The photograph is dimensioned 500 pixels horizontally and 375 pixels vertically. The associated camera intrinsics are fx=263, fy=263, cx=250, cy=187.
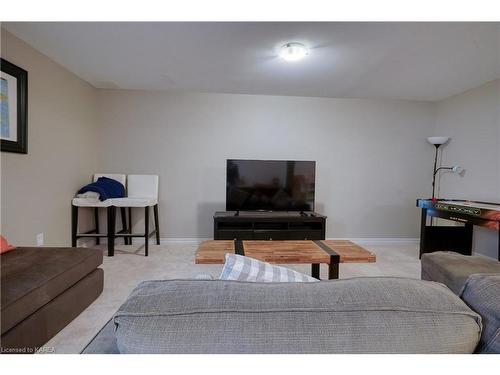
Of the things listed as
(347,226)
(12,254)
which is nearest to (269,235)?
(347,226)

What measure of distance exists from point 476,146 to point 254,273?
3847 millimetres

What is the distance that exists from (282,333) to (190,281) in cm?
22

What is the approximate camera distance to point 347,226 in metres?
3.88

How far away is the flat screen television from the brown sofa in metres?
1.81

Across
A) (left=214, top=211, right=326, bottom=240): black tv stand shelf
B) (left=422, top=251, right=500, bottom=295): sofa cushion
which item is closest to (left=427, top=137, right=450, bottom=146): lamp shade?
(left=214, top=211, right=326, bottom=240): black tv stand shelf

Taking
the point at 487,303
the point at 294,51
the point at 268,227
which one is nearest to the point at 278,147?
the point at 268,227

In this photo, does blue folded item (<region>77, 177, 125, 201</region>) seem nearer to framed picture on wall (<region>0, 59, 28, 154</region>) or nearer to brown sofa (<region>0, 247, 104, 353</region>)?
framed picture on wall (<region>0, 59, 28, 154</region>)

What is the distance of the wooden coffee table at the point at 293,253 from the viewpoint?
5.96ft

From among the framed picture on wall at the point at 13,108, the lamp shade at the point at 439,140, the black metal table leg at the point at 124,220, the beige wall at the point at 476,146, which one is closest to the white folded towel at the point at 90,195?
the black metal table leg at the point at 124,220

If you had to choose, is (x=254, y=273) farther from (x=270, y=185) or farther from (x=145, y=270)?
(x=270, y=185)

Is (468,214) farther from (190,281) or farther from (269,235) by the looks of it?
(190,281)

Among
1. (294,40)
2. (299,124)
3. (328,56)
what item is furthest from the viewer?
(299,124)

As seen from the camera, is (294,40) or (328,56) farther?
(328,56)

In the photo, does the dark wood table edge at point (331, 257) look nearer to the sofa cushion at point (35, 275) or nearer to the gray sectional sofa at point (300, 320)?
the sofa cushion at point (35, 275)
